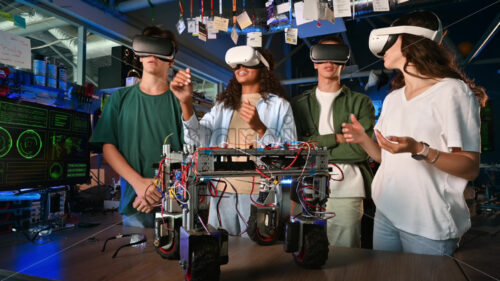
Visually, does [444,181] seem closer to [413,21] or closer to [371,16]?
[413,21]

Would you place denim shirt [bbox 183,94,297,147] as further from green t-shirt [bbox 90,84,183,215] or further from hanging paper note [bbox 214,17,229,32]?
hanging paper note [bbox 214,17,229,32]

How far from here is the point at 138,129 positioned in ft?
4.80

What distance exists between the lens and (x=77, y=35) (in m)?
2.35

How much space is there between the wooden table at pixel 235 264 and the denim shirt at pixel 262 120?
1.56ft

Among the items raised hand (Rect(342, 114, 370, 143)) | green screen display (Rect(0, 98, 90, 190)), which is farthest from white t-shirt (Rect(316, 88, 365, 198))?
green screen display (Rect(0, 98, 90, 190))

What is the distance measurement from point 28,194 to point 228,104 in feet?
3.31

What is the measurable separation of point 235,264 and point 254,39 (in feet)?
3.76

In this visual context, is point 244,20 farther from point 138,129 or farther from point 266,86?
point 138,129

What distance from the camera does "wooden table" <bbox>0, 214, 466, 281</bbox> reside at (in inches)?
30.4

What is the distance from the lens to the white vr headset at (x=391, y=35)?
1011 mm

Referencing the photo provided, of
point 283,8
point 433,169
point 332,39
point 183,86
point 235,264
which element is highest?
point 283,8

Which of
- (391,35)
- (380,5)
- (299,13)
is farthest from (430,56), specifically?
(299,13)

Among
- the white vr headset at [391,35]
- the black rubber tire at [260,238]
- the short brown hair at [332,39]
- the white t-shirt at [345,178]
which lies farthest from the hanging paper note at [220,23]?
the black rubber tire at [260,238]

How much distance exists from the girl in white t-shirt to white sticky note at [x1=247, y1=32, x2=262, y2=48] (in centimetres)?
64
